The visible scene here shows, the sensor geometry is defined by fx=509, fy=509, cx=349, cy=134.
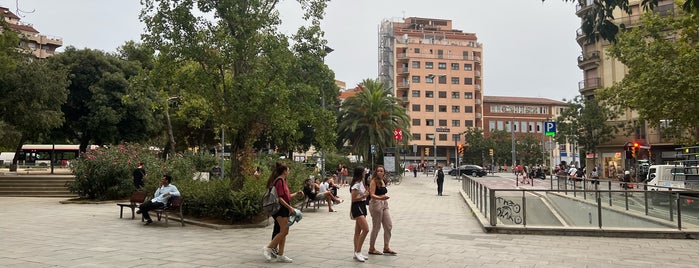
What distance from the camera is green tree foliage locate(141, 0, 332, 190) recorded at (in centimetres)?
1236

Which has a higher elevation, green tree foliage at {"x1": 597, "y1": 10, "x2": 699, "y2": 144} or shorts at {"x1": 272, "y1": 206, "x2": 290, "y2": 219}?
green tree foliage at {"x1": 597, "y1": 10, "x2": 699, "y2": 144}

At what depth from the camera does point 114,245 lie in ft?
30.3

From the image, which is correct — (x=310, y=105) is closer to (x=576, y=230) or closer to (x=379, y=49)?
(x=576, y=230)

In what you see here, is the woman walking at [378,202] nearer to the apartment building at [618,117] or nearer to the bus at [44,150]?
the apartment building at [618,117]

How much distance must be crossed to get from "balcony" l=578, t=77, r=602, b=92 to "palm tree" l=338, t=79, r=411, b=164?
21314mm

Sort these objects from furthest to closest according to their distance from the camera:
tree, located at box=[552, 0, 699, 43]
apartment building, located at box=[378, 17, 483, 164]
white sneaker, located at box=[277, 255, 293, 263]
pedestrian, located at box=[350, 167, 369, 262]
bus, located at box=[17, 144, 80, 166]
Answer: apartment building, located at box=[378, 17, 483, 164]
bus, located at box=[17, 144, 80, 166]
pedestrian, located at box=[350, 167, 369, 262]
white sneaker, located at box=[277, 255, 293, 263]
tree, located at box=[552, 0, 699, 43]

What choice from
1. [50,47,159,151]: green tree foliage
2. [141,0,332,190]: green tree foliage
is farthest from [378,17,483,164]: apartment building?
[141,0,332,190]: green tree foliage

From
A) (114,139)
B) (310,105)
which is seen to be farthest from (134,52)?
(310,105)

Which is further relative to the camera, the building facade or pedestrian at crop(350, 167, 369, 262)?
the building facade

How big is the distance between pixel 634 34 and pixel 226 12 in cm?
2003

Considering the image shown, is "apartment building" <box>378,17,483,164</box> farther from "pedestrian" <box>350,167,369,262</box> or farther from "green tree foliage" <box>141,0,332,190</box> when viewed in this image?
"pedestrian" <box>350,167,369,262</box>

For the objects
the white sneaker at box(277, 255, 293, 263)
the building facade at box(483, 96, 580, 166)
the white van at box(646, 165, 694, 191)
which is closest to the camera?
the white sneaker at box(277, 255, 293, 263)

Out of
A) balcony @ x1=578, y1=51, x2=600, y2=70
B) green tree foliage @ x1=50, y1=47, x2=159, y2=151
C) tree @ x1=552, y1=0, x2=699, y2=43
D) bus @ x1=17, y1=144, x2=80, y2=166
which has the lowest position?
bus @ x1=17, y1=144, x2=80, y2=166

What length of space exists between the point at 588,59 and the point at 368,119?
2444 centimetres
